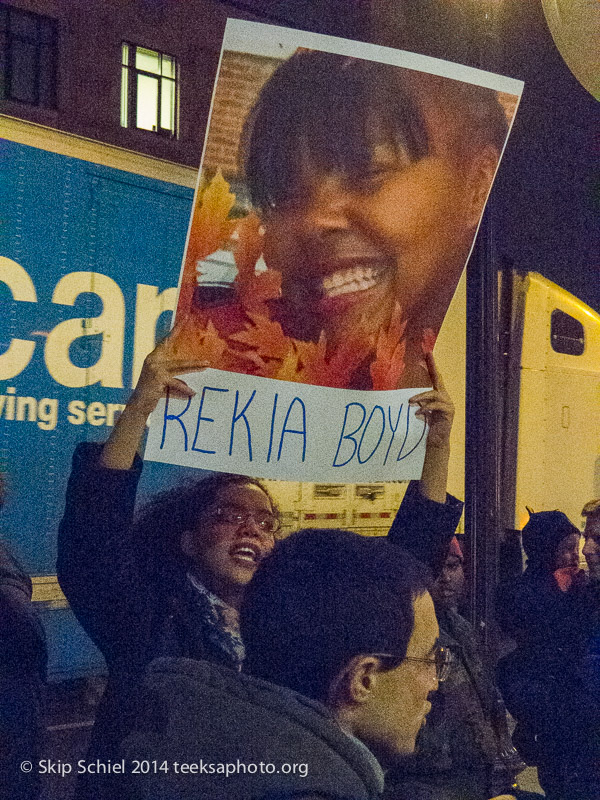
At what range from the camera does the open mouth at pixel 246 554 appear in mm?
2186

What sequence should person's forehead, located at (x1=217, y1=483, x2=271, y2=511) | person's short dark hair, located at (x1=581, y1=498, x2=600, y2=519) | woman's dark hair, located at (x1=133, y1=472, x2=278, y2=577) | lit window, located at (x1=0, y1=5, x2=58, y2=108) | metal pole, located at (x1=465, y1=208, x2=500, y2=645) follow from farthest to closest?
person's short dark hair, located at (x1=581, y1=498, x2=600, y2=519) < metal pole, located at (x1=465, y1=208, x2=500, y2=645) < person's forehead, located at (x1=217, y1=483, x2=271, y2=511) < woman's dark hair, located at (x1=133, y1=472, x2=278, y2=577) < lit window, located at (x1=0, y1=5, x2=58, y2=108)

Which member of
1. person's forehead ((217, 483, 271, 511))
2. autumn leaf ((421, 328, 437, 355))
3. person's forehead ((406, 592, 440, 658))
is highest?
autumn leaf ((421, 328, 437, 355))

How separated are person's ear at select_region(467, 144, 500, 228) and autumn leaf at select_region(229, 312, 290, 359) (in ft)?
2.32

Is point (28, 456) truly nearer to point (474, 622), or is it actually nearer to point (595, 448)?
point (474, 622)

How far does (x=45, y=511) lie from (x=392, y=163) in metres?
1.29

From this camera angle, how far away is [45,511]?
A: 1918 mm

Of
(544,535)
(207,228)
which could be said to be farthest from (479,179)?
(544,535)

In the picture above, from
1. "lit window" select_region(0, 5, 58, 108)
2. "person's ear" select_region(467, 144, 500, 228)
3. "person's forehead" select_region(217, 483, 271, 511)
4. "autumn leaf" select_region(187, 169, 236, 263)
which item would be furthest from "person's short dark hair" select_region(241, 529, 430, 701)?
"lit window" select_region(0, 5, 58, 108)

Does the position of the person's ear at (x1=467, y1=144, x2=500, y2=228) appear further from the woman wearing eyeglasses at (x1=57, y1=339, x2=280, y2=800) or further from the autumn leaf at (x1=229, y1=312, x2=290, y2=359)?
the woman wearing eyeglasses at (x1=57, y1=339, x2=280, y2=800)

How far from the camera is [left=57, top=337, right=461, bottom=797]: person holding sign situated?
6.54ft

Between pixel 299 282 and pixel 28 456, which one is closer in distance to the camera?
pixel 28 456

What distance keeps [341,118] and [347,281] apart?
16.4 inches

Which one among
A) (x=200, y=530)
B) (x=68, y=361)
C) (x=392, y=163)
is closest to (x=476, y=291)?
(x=392, y=163)

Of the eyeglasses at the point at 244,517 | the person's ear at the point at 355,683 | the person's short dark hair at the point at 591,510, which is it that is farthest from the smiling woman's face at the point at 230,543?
the person's short dark hair at the point at 591,510
